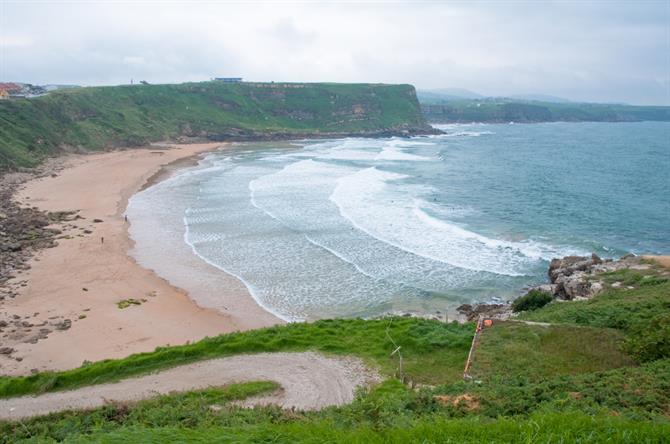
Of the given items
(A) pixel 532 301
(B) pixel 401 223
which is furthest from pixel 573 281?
(B) pixel 401 223

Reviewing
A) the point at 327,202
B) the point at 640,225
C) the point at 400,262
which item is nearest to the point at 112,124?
the point at 327,202

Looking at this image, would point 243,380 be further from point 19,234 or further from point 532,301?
point 19,234

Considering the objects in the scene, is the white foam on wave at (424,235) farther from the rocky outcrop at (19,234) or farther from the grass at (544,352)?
the rocky outcrop at (19,234)

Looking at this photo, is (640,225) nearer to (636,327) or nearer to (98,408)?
(636,327)

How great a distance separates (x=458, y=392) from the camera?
1105cm

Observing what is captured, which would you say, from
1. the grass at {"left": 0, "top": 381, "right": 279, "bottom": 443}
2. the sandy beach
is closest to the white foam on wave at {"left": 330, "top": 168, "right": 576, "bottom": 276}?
the sandy beach

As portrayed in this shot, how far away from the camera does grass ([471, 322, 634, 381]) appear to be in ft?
42.2

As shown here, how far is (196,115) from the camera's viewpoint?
332 feet

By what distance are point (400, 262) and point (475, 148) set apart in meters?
65.9

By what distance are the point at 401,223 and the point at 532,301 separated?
51.9 feet

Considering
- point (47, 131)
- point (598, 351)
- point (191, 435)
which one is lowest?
point (598, 351)

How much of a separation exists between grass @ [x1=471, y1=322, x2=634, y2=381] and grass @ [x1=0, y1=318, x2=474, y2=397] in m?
0.85

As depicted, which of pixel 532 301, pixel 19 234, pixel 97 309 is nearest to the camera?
pixel 532 301

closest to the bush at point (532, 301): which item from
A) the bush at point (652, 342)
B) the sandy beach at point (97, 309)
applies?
the bush at point (652, 342)
